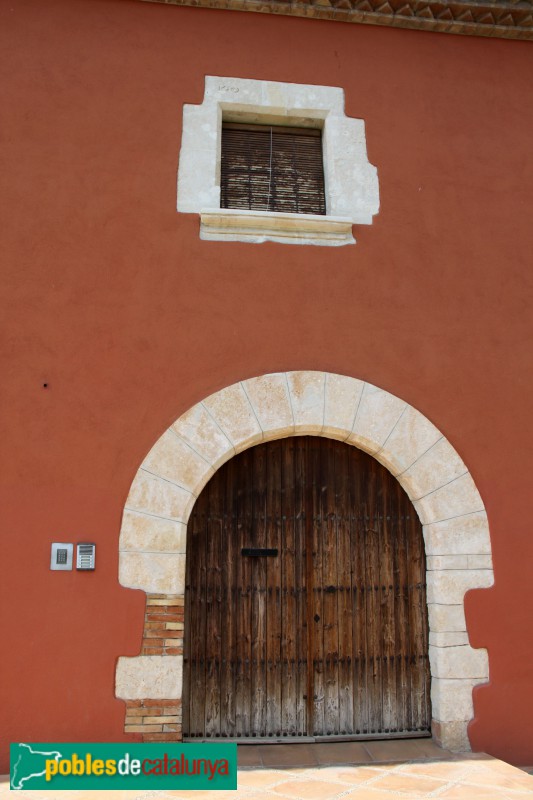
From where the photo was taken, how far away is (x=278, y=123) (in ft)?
16.8

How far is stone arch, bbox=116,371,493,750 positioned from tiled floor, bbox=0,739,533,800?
0.29 meters

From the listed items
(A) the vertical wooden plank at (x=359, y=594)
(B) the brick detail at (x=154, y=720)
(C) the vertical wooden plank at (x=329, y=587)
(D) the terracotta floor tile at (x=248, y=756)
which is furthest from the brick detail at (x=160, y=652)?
(A) the vertical wooden plank at (x=359, y=594)

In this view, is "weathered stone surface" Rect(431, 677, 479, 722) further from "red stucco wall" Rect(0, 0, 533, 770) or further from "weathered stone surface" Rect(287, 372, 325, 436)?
"weathered stone surface" Rect(287, 372, 325, 436)

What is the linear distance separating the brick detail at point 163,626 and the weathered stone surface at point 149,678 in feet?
0.15

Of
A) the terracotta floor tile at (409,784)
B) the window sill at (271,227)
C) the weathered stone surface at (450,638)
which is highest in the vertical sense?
the window sill at (271,227)

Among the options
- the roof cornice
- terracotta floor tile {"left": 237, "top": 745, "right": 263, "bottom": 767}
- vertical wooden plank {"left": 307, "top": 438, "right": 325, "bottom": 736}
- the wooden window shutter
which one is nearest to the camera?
terracotta floor tile {"left": 237, "top": 745, "right": 263, "bottom": 767}

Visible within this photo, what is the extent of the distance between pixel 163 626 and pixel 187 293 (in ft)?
6.83

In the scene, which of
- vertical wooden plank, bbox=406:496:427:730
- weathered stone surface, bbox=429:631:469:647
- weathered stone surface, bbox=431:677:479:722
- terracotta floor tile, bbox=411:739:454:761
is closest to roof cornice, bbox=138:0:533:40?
vertical wooden plank, bbox=406:496:427:730

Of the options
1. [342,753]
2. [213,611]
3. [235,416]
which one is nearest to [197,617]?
[213,611]

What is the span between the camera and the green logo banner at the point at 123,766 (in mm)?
3621

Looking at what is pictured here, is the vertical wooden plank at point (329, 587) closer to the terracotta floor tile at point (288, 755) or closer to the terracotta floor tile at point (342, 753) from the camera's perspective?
the terracotta floor tile at point (342, 753)

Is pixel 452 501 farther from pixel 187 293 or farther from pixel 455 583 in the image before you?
pixel 187 293

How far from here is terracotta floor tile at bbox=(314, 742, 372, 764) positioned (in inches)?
159

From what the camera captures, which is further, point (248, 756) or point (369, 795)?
point (248, 756)
